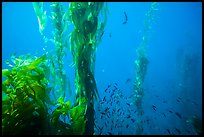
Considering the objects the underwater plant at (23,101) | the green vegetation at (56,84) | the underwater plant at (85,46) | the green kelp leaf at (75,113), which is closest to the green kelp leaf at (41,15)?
the green vegetation at (56,84)

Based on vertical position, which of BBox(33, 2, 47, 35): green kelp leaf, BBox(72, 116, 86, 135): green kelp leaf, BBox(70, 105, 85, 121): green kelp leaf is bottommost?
BBox(72, 116, 86, 135): green kelp leaf

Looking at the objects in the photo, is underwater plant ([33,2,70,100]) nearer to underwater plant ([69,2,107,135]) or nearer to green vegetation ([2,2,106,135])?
green vegetation ([2,2,106,135])

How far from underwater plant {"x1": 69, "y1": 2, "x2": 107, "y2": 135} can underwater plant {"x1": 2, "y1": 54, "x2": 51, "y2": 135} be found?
89 cm

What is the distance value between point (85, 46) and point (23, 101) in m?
1.56

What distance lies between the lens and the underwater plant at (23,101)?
3.41 metres

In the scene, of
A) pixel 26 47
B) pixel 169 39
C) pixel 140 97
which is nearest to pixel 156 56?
pixel 169 39

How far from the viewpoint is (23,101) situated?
353 cm

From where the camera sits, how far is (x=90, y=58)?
4.61m

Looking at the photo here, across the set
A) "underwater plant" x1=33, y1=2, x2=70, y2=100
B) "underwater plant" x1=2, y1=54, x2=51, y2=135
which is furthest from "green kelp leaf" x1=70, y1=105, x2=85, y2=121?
"underwater plant" x1=33, y1=2, x2=70, y2=100

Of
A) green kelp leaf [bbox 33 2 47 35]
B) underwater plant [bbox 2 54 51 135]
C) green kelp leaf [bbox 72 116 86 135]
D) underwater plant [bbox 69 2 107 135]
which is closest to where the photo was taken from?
underwater plant [bbox 2 54 51 135]

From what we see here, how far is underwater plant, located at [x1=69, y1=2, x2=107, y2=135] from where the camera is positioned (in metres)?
4.52

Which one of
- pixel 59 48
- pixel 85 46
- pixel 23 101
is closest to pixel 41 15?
pixel 59 48

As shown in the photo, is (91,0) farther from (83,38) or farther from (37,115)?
(37,115)

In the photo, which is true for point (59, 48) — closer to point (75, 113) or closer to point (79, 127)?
point (75, 113)
